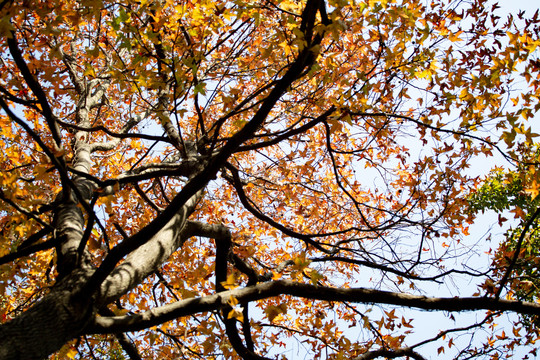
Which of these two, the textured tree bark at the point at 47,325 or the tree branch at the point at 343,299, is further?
the tree branch at the point at 343,299

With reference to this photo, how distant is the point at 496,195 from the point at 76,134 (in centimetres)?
924

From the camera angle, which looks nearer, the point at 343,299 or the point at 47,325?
the point at 47,325

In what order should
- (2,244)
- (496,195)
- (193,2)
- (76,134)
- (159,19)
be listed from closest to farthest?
(2,244) → (159,19) → (193,2) → (76,134) → (496,195)

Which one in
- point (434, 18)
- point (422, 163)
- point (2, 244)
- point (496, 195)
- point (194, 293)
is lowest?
point (194, 293)

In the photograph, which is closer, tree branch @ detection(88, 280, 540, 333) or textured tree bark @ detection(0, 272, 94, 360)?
textured tree bark @ detection(0, 272, 94, 360)

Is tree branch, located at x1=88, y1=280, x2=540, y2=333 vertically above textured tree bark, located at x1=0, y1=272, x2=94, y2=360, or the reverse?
tree branch, located at x1=88, y1=280, x2=540, y2=333

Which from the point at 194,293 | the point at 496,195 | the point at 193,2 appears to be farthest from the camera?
the point at 496,195

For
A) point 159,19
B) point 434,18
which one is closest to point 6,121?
point 159,19

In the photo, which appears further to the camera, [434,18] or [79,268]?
[434,18]

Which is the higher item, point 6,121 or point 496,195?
point 496,195

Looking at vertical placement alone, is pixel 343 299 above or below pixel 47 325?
above

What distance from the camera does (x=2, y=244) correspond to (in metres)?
2.85

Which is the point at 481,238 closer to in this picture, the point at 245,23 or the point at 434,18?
the point at 434,18

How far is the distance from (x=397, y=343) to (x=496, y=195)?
21.4 ft
